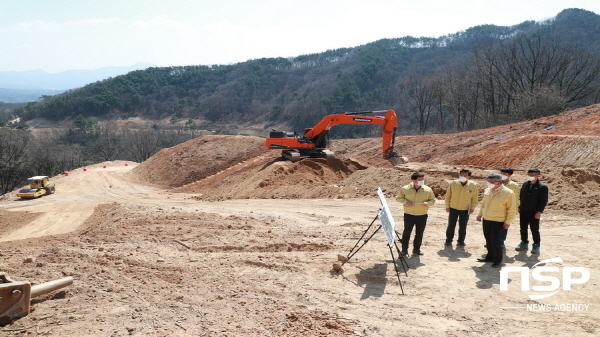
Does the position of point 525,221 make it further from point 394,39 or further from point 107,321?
point 394,39

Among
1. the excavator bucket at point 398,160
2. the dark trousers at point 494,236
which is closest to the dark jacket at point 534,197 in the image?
the dark trousers at point 494,236

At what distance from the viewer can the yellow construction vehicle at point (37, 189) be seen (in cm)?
2370

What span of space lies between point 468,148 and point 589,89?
30.3 m

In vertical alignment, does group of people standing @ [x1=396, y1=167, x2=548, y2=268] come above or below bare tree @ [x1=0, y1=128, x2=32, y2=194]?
above

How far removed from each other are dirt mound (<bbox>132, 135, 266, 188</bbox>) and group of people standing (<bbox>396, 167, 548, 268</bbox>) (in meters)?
22.6

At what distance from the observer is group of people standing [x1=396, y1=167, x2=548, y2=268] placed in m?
7.56

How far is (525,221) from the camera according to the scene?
8.64 meters

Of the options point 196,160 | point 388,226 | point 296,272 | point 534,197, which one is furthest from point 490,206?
point 196,160

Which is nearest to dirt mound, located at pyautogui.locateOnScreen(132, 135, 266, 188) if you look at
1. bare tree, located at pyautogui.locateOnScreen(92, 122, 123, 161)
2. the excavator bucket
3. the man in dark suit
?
the excavator bucket

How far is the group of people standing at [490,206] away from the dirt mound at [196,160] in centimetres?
2261

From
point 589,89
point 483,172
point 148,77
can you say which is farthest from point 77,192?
point 148,77

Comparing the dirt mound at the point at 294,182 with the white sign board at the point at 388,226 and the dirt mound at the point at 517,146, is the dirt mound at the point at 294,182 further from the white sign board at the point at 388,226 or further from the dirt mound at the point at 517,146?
the white sign board at the point at 388,226

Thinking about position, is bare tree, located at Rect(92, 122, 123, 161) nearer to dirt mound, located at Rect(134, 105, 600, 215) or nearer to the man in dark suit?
dirt mound, located at Rect(134, 105, 600, 215)

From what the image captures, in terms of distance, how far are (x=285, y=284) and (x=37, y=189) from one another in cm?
2231
